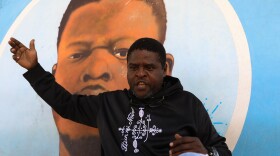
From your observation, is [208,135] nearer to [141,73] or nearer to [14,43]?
[141,73]

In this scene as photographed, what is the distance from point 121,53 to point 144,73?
1.31 ft

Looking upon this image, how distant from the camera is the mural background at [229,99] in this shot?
5.13ft

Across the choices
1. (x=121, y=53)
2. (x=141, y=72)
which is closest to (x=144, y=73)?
(x=141, y=72)

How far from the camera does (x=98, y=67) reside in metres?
1.90

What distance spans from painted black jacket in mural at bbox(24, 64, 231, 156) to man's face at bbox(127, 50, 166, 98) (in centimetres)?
4

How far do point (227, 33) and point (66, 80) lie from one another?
76 cm

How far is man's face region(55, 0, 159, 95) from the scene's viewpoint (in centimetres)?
187

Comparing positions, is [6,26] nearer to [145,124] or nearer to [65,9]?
[65,9]

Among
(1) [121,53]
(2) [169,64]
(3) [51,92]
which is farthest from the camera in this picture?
(1) [121,53]

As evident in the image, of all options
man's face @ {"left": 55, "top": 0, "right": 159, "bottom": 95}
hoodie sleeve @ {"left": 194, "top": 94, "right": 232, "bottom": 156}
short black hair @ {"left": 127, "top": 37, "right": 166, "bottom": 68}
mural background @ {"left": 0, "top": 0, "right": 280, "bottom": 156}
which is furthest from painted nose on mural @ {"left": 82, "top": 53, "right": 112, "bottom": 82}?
hoodie sleeve @ {"left": 194, "top": 94, "right": 232, "bottom": 156}

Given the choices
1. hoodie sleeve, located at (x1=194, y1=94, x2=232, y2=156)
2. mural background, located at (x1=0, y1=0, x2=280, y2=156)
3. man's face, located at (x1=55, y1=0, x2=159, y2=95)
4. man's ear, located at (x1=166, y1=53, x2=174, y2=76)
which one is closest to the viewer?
hoodie sleeve, located at (x1=194, y1=94, x2=232, y2=156)

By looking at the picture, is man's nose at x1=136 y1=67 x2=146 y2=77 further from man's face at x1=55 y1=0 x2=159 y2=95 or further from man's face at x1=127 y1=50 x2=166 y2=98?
man's face at x1=55 y1=0 x2=159 y2=95

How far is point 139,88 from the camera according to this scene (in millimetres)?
1511

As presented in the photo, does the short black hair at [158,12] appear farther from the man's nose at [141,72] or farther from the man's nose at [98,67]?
the man's nose at [141,72]
